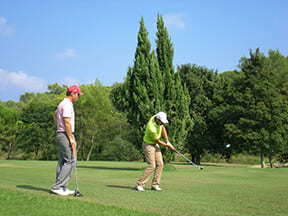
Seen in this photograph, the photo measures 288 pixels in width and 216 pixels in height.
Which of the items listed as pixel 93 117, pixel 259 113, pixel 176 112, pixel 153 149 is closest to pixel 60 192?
pixel 153 149

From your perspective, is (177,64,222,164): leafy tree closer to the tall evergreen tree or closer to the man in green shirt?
the tall evergreen tree

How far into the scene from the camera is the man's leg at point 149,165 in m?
8.70

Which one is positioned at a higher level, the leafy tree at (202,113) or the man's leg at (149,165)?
the leafy tree at (202,113)

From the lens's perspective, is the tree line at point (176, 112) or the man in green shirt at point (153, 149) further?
the tree line at point (176, 112)

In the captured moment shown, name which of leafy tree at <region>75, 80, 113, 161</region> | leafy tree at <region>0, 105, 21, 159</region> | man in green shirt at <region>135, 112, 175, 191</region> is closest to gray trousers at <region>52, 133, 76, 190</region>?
man in green shirt at <region>135, 112, 175, 191</region>

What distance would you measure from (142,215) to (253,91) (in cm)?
3291

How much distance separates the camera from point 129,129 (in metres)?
54.2

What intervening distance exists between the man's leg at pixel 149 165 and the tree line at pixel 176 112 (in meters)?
10.5

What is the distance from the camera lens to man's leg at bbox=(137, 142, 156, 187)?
28.6ft

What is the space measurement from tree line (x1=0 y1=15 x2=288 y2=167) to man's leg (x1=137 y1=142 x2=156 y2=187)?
34.5 feet

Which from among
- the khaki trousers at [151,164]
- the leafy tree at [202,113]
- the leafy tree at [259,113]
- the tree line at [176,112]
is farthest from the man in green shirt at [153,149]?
the leafy tree at [202,113]

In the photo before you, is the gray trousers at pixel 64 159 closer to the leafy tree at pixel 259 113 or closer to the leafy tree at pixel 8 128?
the leafy tree at pixel 259 113

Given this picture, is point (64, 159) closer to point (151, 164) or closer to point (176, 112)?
point (151, 164)

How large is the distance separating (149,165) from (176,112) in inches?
452
